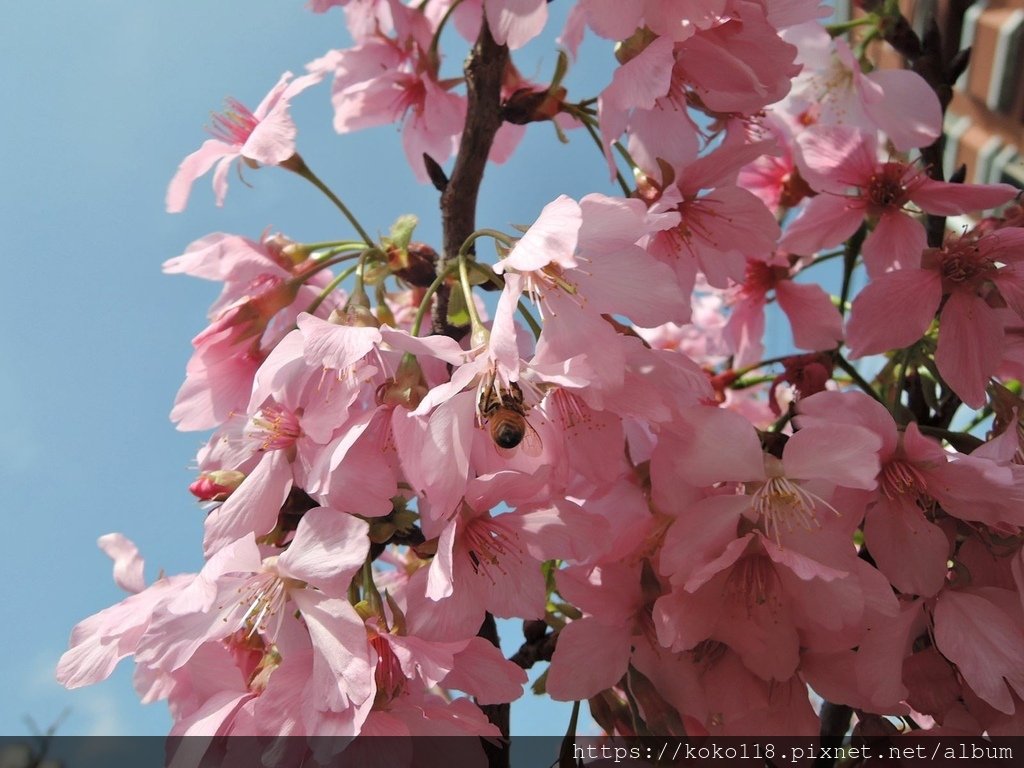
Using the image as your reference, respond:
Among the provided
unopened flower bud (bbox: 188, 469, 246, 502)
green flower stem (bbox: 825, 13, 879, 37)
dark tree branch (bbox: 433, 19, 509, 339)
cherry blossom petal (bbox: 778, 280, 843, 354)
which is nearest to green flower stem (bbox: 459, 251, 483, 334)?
dark tree branch (bbox: 433, 19, 509, 339)

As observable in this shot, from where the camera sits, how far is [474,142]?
833mm

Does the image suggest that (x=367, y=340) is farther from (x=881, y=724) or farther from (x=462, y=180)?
(x=881, y=724)

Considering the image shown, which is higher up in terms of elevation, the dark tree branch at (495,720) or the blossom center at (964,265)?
the blossom center at (964,265)

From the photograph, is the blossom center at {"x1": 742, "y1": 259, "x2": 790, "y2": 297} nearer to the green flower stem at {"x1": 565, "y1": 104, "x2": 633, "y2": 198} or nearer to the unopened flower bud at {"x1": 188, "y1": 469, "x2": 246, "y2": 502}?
the green flower stem at {"x1": 565, "y1": 104, "x2": 633, "y2": 198}

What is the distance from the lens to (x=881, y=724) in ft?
2.50

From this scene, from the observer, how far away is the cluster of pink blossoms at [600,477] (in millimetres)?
579

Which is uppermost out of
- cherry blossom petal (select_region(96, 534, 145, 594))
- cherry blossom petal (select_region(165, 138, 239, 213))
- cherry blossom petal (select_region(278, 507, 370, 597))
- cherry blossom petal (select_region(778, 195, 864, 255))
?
cherry blossom petal (select_region(165, 138, 239, 213))

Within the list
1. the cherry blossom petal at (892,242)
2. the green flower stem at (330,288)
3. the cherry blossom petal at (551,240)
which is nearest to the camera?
the cherry blossom petal at (551,240)

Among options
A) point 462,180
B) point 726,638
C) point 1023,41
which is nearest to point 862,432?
point 726,638

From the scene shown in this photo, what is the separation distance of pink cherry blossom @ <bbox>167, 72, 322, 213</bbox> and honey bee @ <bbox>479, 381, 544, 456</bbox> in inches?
13.2

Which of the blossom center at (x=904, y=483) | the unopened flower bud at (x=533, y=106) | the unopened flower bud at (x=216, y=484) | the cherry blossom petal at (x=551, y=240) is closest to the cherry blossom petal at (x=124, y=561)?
the unopened flower bud at (x=216, y=484)

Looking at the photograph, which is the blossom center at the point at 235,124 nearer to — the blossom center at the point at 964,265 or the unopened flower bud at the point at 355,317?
the unopened flower bud at the point at 355,317

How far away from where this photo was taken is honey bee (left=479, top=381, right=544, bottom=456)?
1.89 ft

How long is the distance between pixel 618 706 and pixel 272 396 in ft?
1.59
